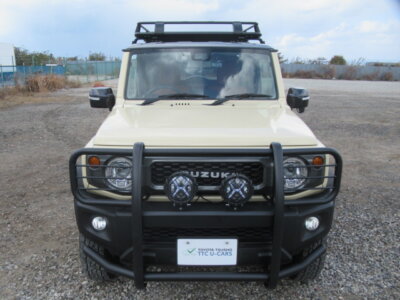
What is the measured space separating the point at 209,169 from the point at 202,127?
0.40 meters

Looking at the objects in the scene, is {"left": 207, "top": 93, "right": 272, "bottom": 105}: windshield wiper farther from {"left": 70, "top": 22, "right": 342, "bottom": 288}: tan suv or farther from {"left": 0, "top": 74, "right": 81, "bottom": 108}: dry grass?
{"left": 0, "top": 74, "right": 81, "bottom": 108}: dry grass

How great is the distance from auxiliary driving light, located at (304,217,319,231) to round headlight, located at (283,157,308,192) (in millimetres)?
243

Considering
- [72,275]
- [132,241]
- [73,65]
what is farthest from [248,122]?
[73,65]

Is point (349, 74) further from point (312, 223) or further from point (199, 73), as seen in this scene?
point (312, 223)

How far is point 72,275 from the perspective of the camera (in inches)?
124

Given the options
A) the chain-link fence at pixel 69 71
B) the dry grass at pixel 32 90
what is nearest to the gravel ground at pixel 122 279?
the dry grass at pixel 32 90

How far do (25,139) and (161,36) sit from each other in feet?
18.0

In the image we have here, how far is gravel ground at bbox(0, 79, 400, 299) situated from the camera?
9.72 feet

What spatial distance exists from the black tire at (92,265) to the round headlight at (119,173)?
54 centimetres

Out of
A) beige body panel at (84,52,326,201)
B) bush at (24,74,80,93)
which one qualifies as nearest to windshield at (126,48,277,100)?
beige body panel at (84,52,326,201)

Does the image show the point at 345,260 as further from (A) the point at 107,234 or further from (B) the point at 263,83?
(A) the point at 107,234

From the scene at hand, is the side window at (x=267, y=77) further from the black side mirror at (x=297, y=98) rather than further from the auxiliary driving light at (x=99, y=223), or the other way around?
the auxiliary driving light at (x=99, y=223)

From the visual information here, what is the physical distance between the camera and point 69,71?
30.5 m

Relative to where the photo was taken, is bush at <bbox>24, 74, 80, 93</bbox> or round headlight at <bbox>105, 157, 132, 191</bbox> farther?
bush at <bbox>24, 74, 80, 93</bbox>
